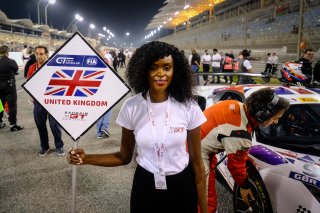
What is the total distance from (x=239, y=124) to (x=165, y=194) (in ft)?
3.16

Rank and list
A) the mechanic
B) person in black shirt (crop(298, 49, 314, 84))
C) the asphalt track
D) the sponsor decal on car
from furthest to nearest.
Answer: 1. person in black shirt (crop(298, 49, 314, 84))
2. the asphalt track
3. the sponsor decal on car
4. the mechanic

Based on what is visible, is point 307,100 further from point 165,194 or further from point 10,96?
point 10,96

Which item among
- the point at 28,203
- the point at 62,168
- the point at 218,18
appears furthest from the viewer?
the point at 218,18

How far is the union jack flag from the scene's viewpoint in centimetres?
256

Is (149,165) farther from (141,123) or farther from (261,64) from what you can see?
(261,64)

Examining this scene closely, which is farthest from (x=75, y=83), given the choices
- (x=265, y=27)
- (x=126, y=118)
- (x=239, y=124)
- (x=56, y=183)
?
(x=265, y=27)

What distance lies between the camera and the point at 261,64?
66.2 ft

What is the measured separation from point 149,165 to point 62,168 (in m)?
3.55

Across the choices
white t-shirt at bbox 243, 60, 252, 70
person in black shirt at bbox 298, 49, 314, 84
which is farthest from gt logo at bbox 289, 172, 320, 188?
white t-shirt at bbox 243, 60, 252, 70

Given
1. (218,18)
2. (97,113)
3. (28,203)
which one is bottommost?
(28,203)

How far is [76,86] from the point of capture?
2.57 m

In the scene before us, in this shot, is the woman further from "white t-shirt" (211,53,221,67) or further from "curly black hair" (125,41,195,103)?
"white t-shirt" (211,53,221,67)

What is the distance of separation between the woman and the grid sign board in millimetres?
578

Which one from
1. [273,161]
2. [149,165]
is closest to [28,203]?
[149,165]
